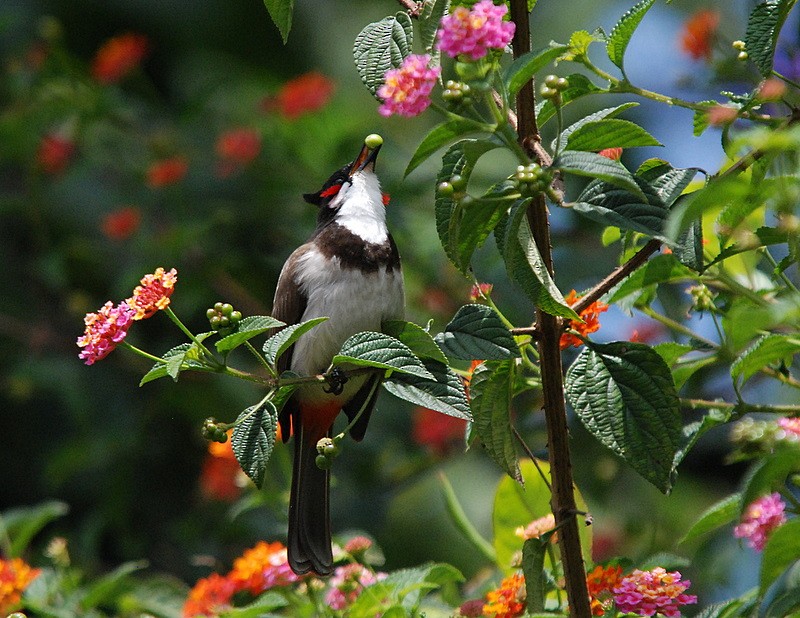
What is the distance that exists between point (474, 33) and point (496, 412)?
57cm

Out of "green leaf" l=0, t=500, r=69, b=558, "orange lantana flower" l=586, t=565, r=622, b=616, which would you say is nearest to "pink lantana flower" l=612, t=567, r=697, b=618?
"orange lantana flower" l=586, t=565, r=622, b=616

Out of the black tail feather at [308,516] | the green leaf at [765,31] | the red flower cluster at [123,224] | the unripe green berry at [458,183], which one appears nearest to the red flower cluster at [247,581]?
the black tail feather at [308,516]

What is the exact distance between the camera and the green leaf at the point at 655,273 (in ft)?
4.82

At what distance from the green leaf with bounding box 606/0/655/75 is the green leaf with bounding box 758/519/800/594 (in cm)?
72

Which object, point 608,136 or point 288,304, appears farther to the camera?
point 288,304

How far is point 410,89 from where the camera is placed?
4.50 ft

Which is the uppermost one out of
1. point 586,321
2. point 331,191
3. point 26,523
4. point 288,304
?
point 586,321

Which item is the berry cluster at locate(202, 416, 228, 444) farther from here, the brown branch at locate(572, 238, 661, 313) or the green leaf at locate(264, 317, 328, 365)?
the brown branch at locate(572, 238, 661, 313)

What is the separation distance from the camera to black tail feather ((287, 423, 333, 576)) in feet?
7.23

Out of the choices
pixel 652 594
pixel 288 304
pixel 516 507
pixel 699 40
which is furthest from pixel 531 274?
pixel 699 40

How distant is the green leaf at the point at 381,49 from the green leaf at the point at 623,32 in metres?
0.29

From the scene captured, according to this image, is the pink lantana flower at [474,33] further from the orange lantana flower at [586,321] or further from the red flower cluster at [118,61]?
the red flower cluster at [118,61]

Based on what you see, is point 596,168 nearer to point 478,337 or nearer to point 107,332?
point 478,337

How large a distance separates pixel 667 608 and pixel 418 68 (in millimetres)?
838
